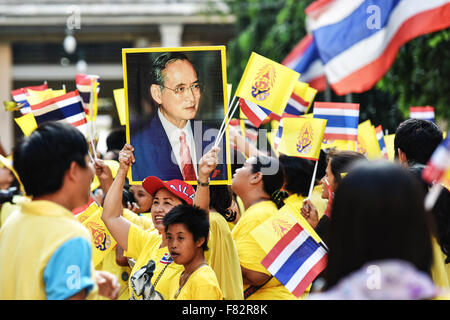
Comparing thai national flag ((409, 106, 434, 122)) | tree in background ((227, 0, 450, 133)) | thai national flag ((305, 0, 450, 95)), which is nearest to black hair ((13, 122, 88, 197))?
thai national flag ((409, 106, 434, 122))

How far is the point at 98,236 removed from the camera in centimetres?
441

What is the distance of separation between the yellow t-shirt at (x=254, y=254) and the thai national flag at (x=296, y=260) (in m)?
0.44

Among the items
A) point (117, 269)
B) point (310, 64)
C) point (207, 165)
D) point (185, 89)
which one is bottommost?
point (117, 269)

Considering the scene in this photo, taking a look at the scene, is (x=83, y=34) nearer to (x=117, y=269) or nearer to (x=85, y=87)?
(x=85, y=87)

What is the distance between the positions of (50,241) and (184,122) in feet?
5.84

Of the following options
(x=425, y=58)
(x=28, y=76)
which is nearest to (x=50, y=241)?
(x=425, y=58)

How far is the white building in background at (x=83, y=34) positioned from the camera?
23125mm

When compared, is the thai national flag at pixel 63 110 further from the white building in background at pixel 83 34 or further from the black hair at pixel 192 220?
the white building in background at pixel 83 34

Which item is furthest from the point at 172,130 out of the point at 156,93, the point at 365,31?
the point at 365,31

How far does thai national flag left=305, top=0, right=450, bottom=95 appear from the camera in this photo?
23.0 feet

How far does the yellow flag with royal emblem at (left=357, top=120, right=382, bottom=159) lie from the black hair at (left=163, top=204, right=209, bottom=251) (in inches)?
88.5

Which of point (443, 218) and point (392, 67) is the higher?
point (392, 67)

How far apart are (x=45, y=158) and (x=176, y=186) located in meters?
1.59
